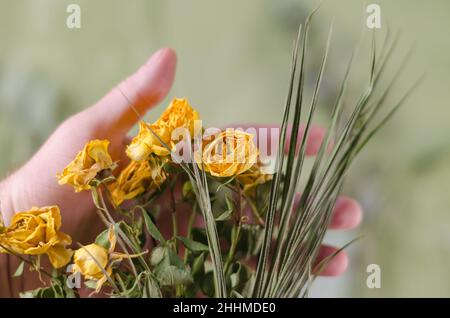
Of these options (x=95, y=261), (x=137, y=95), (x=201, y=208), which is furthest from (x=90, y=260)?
(x=137, y=95)

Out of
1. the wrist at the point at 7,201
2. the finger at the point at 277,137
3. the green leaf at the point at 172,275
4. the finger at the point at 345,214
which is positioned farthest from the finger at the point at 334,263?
the wrist at the point at 7,201

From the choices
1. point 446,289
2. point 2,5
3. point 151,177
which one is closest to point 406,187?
point 446,289

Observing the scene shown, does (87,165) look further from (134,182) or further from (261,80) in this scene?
(261,80)

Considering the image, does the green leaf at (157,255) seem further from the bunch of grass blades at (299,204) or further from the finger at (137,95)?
the finger at (137,95)

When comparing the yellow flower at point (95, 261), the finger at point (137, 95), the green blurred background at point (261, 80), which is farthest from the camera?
the green blurred background at point (261, 80)

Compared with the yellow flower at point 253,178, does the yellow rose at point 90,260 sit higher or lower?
lower

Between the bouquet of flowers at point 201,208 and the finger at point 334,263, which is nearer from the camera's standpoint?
the bouquet of flowers at point 201,208

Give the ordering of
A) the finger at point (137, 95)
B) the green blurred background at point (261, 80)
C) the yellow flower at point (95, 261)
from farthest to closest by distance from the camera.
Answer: the green blurred background at point (261, 80) → the finger at point (137, 95) → the yellow flower at point (95, 261)
